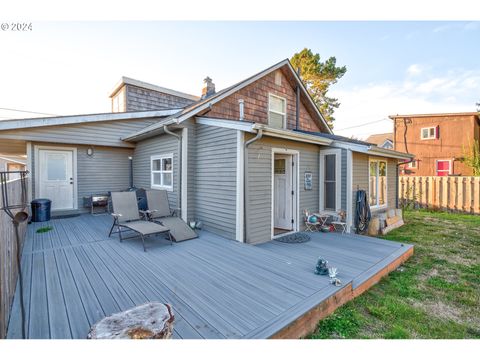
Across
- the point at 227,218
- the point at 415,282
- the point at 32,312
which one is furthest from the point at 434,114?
the point at 32,312

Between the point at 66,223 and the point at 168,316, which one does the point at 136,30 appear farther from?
the point at 66,223

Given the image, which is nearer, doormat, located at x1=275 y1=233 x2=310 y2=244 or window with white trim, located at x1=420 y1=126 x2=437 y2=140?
doormat, located at x1=275 y1=233 x2=310 y2=244

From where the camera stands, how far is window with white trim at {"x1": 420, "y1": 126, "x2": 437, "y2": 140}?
15.7 m

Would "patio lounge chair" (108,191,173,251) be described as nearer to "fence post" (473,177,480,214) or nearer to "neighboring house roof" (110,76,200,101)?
"neighboring house roof" (110,76,200,101)

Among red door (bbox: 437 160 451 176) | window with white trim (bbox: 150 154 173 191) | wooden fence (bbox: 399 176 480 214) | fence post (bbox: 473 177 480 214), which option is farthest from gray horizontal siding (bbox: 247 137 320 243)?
red door (bbox: 437 160 451 176)

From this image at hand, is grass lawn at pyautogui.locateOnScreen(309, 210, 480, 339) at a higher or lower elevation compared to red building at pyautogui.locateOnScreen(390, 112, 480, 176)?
lower

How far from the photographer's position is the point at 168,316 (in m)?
1.86

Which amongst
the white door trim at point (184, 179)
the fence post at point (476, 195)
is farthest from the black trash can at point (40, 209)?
the fence post at point (476, 195)

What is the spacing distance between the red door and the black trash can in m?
21.3

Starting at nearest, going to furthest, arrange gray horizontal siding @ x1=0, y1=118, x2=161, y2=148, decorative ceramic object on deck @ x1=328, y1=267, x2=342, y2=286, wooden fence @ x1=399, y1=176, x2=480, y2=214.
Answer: decorative ceramic object on deck @ x1=328, y1=267, x2=342, y2=286 → gray horizontal siding @ x1=0, y1=118, x2=161, y2=148 → wooden fence @ x1=399, y1=176, x2=480, y2=214

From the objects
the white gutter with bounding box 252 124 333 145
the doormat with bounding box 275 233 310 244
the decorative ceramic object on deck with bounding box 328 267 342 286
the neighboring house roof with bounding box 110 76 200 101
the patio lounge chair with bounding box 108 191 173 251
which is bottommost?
the doormat with bounding box 275 233 310 244

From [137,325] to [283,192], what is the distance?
525 cm

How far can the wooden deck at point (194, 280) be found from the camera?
226cm
